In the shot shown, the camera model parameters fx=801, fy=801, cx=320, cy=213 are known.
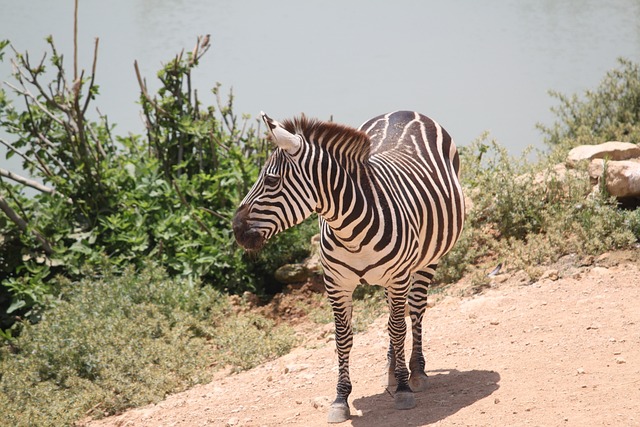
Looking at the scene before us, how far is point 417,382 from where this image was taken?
202 inches

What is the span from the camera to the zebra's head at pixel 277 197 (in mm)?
4160

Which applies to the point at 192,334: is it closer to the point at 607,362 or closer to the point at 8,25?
the point at 607,362

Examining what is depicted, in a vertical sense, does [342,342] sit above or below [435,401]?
above

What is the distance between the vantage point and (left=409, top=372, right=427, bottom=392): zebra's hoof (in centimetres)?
513

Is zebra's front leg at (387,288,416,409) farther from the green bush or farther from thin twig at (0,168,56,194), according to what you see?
thin twig at (0,168,56,194)

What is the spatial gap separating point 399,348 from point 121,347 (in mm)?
2755

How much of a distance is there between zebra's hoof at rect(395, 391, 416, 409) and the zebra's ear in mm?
1649

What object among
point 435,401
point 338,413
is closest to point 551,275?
point 435,401

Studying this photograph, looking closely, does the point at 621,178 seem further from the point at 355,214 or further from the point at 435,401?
the point at 355,214

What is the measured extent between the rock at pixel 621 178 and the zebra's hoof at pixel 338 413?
389 centimetres

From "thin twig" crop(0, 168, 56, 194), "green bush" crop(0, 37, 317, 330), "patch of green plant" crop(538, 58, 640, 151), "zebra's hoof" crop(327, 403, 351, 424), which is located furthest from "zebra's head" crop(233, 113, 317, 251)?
"patch of green plant" crop(538, 58, 640, 151)

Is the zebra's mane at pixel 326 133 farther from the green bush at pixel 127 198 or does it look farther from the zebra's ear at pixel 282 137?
the green bush at pixel 127 198

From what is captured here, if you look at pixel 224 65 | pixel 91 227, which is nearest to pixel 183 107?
pixel 91 227

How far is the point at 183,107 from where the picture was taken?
Result: 9.11 m
